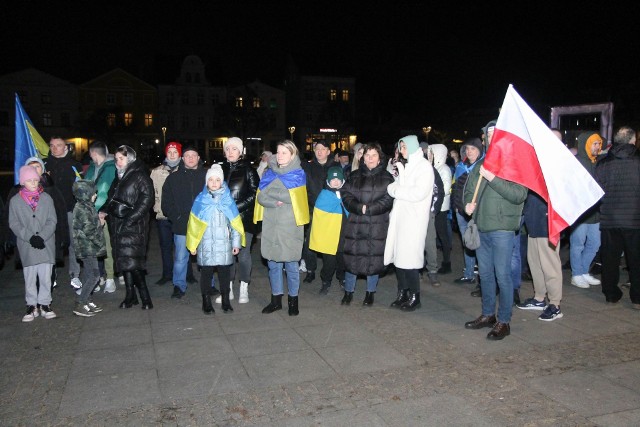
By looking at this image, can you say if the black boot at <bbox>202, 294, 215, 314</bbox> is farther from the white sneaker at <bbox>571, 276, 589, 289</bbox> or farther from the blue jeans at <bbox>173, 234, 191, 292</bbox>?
the white sneaker at <bbox>571, 276, 589, 289</bbox>

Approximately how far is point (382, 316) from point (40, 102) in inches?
2660

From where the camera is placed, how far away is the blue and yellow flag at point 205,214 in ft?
22.3

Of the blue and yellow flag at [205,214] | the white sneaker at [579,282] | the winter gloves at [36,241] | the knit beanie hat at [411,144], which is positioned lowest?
the white sneaker at [579,282]

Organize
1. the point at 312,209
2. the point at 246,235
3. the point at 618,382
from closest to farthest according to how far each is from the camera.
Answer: the point at 618,382
the point at 246,235
the point at 312,209

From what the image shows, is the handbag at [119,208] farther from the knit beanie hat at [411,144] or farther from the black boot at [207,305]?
the knit beanie hat at [411,144]

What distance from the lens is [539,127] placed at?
18.7 ft

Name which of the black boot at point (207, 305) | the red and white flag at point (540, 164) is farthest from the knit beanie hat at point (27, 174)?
the red and white flag at point (540, 164)

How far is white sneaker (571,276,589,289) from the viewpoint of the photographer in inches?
321

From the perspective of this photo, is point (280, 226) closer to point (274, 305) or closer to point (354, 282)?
point (274, 305)

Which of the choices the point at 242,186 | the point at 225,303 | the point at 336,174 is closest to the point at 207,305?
the point at 225,303

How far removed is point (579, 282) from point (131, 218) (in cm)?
651

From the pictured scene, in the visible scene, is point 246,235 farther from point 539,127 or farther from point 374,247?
point 539,127

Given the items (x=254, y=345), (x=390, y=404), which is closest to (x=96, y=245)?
(x=254, y=345)

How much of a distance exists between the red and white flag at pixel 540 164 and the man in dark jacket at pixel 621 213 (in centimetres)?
188
